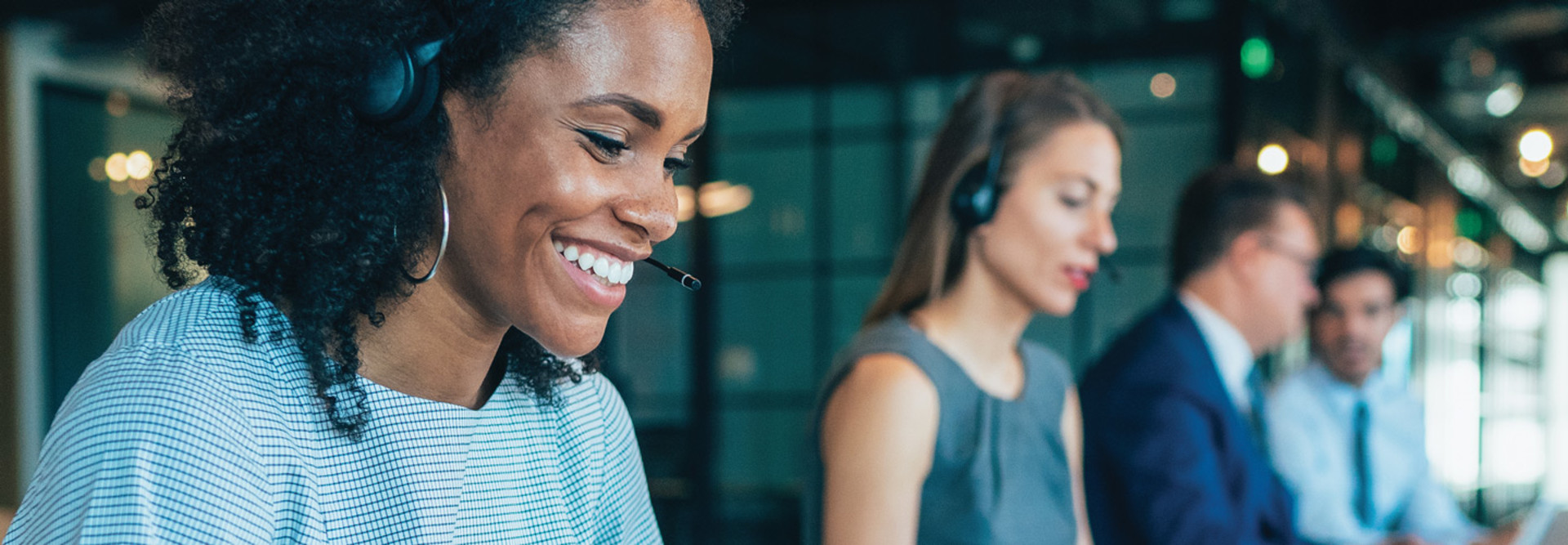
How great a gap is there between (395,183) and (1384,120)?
8.53 m

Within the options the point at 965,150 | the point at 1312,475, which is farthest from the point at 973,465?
the point at 1312,475

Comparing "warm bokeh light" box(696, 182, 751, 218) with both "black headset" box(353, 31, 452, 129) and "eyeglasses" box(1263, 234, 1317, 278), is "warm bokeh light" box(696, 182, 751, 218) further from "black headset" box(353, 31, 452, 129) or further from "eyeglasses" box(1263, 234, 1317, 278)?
"black headset" box(353, 31, 452, 129)

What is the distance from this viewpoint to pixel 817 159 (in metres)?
7.09

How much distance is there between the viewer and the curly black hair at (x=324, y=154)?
0.83 m

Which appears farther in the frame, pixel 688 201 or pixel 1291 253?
pixel 688 201

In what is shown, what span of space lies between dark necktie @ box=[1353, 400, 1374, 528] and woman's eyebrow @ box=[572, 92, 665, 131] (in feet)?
10.4

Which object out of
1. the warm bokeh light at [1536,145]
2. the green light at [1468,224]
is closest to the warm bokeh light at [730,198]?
the warm bokeh light at [1536,145]

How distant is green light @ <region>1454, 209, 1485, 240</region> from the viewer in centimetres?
1109

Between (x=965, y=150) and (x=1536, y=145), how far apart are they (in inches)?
353

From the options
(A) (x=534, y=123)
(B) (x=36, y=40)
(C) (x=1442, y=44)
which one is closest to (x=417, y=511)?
(A) (x=534, y=123)

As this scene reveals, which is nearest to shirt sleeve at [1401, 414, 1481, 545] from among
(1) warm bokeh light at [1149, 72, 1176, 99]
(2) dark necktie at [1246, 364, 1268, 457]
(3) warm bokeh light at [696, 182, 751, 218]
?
(2) dark necktie at [1246, 364, 1268, 457]

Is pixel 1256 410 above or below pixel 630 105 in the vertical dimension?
below

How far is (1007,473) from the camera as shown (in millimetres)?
1599

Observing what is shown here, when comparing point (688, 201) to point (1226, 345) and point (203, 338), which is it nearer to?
point (1226, 345)
